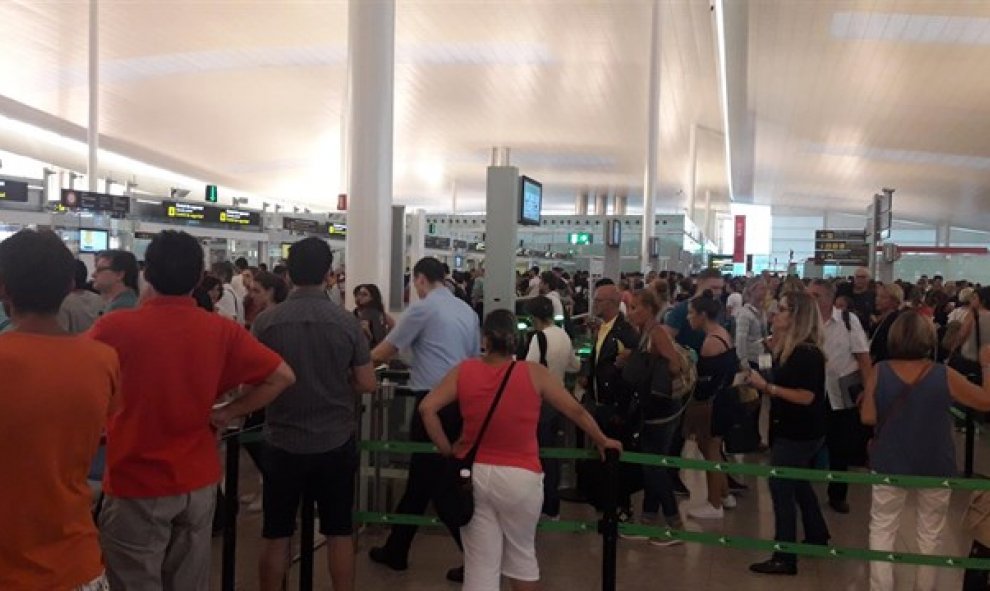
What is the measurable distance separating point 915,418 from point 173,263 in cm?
350

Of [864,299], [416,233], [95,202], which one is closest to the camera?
[864,299]

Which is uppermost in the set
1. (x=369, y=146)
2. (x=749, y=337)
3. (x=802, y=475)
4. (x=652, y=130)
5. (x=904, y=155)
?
(x=904, y=155)

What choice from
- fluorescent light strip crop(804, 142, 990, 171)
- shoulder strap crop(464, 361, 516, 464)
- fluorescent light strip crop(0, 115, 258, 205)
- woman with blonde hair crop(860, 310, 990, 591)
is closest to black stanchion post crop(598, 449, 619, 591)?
shoulder strap crop(464, 361, 516, 464)

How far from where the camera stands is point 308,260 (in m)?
3.72

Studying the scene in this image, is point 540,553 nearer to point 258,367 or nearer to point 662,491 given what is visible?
point 662,491

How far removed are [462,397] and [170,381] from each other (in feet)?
3.84

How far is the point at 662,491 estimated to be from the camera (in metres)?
5.67

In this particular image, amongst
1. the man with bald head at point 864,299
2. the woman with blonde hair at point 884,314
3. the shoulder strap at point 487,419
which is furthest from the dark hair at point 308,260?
the man with bald head at point 864,299

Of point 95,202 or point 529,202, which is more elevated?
point 95,202

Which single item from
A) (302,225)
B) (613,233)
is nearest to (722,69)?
(302,225)

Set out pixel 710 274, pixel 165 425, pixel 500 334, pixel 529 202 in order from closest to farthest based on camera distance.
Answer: pixel 165 425
pixel 500 334
pixel 529 202
pixel 710 274

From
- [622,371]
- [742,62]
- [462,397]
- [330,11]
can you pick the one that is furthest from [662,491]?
[742,62]

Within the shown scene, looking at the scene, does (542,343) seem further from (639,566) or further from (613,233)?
(613,233)

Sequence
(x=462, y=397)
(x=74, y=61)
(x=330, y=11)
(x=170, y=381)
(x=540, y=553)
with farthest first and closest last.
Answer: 1. (x=74, y=61)
2. (x=330, y=11)
3. (x=540, y=553)
4. (x=462, y=397)
5. (x=170, y=381)
